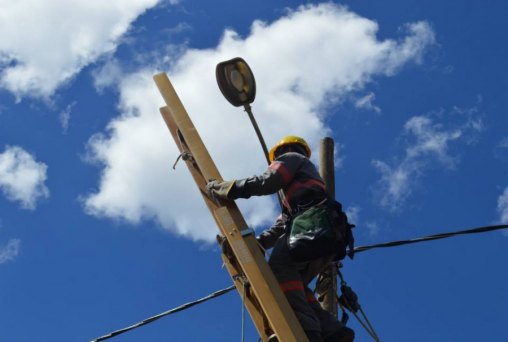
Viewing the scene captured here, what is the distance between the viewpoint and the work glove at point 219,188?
478cm

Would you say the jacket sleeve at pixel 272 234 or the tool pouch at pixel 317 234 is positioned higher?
the jacket sleeve at pixel 272 234

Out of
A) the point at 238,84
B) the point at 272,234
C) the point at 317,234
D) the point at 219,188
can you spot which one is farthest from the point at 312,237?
the point at 238,84

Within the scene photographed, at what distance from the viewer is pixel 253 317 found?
459 cm

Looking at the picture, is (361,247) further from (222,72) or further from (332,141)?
(222,72)

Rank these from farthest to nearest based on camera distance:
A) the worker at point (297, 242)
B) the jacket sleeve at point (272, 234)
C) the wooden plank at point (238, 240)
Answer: the jacket sleeve at point (272, 234), the worker at point (297, 242), the wooden plank at point (238, 240)

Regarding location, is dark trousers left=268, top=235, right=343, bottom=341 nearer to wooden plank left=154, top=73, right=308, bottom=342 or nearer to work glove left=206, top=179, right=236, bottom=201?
wooden plank left=154, top=73, right=308, bottom=342

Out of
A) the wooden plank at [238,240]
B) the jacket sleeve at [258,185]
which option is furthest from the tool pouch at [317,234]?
the wooden plank at [238,240]

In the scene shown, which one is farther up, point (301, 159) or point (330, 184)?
point (330, 184)

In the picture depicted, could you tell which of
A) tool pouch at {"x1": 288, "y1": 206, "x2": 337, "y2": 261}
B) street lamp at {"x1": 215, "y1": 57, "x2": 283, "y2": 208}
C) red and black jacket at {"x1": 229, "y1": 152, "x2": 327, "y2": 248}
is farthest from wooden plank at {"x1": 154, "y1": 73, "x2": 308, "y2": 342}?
street lamp at {"x1": 215, "y1": 57, "x2": 283, "y2": 208}

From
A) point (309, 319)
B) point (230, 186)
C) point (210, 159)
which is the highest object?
point (210, 159)

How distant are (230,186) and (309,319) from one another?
96 centimetres

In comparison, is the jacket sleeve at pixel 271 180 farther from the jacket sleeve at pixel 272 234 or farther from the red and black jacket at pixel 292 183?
the jacket sleeve at pixel 272 234

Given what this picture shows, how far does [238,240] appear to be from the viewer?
14.8 ft

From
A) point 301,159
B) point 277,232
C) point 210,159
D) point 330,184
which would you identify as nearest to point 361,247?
point 330,184
